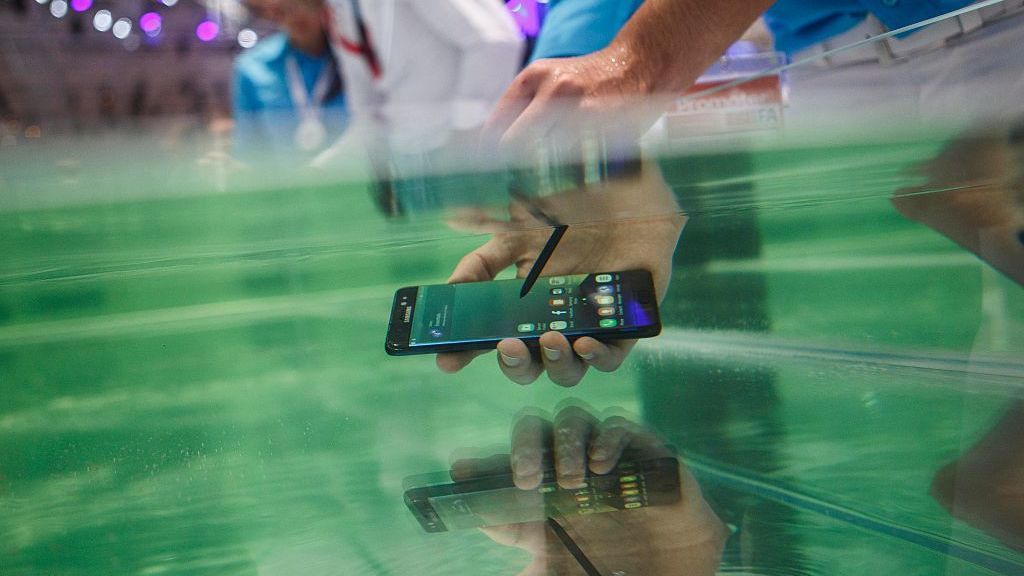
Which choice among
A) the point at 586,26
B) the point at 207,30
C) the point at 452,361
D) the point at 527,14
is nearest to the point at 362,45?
the point at 527,14

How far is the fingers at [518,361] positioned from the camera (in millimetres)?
545

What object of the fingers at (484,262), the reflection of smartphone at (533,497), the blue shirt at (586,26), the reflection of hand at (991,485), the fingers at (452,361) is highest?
the blue shirt at (586,26)

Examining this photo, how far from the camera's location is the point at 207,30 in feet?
5.56

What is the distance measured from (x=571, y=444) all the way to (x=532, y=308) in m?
0.11

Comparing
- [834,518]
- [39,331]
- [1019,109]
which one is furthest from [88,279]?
[1019,109]

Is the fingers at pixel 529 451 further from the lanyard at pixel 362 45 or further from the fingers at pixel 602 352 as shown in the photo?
the lanyard at pixel 362 45

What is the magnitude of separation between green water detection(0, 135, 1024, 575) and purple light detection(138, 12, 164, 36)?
1.14m

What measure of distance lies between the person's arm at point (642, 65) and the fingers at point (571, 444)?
0.21 metres

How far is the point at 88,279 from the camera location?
2.13 ft

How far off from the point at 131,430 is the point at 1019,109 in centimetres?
63

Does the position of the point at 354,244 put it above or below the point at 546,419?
above

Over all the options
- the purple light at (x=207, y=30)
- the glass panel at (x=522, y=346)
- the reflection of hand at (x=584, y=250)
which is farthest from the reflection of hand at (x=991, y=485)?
the purple light at (x=207, y=30)

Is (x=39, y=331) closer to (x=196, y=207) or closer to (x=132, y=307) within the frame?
(x=132, y=307)

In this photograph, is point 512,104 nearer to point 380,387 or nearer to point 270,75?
point 380,387
